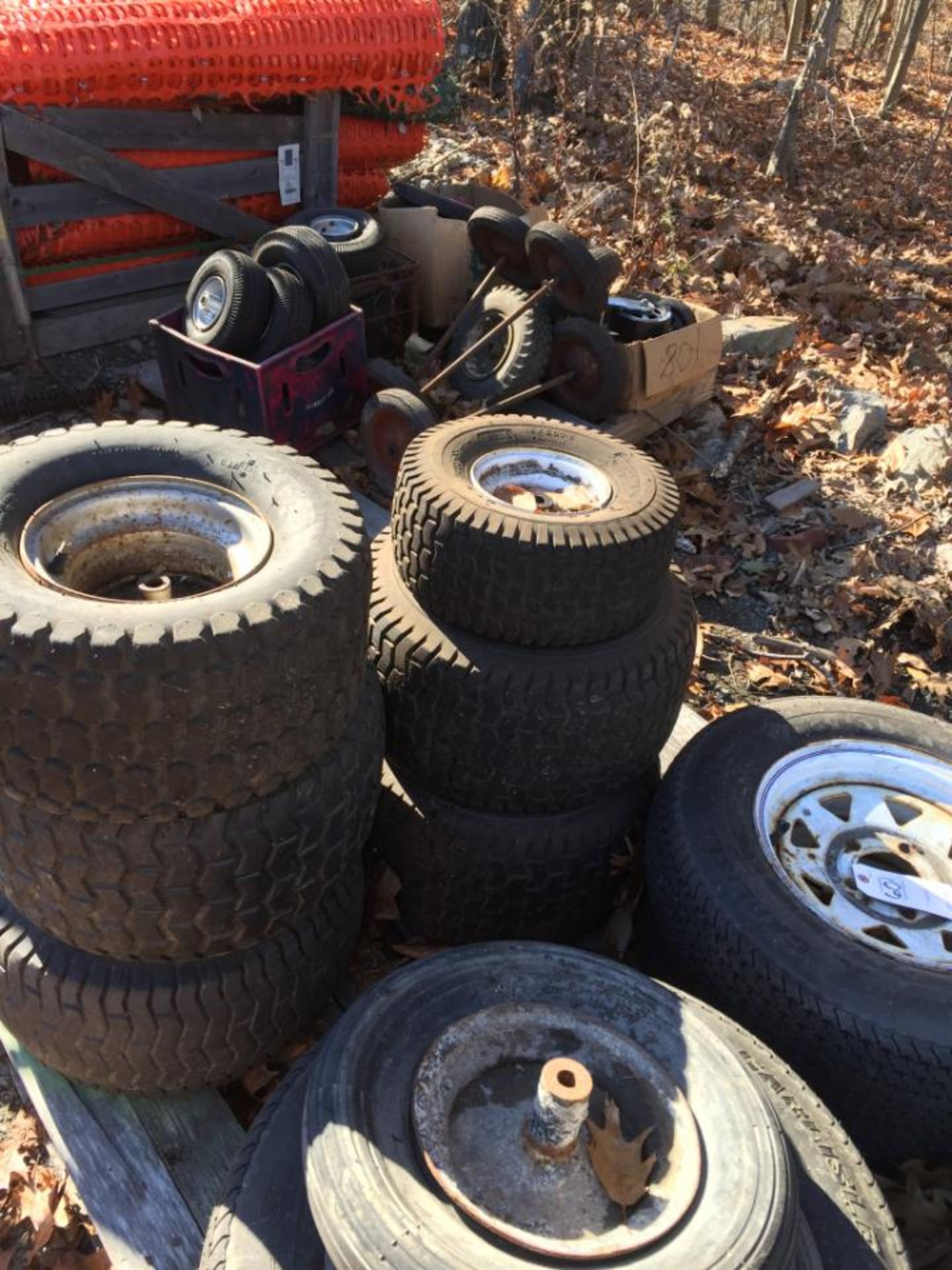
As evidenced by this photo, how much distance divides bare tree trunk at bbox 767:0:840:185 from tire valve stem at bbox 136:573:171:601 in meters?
10.5

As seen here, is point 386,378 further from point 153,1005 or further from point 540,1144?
point 540,1144

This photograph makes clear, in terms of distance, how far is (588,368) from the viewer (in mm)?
6016

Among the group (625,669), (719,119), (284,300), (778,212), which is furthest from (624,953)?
(719,119)

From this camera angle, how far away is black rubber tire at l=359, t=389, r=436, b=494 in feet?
17.7

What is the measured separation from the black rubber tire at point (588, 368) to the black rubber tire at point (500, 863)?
344 cm

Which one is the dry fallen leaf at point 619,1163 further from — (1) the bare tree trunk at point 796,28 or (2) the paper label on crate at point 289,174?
(1) the bare tree trunk at point 796,28

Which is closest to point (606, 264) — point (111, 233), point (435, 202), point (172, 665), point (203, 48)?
point (435, 202)

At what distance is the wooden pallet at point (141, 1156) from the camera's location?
7.65 ft

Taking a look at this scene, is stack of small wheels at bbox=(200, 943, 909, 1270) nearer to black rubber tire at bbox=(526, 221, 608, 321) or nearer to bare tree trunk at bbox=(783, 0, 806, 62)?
black rubber tire at bbox=(526, 221, 608, 321)

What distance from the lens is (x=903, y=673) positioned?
4.85 metres

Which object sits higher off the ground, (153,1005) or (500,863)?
(153,1005)

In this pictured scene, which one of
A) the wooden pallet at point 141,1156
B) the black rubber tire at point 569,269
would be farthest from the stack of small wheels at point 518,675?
the black rubber tire at point 569,269

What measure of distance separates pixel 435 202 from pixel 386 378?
7.78ft

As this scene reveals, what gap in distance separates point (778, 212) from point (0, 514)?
1056cm
